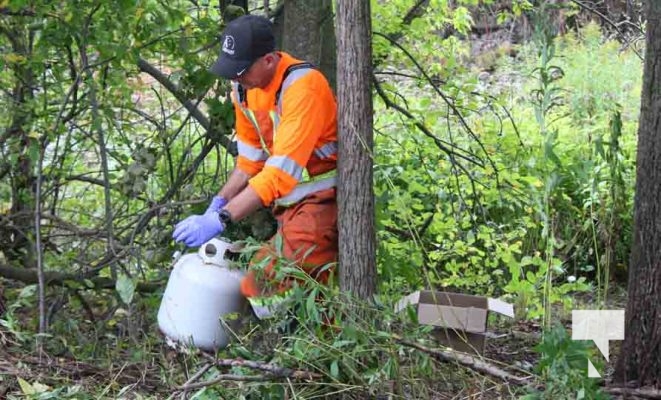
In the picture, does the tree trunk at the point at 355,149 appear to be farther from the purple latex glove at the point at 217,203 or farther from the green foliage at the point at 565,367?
the green foliage at the point at 565,367

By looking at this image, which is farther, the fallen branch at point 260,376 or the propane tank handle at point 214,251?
the propane tank handle at point 214,251

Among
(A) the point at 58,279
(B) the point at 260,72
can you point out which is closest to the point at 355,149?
(B) the point at 260,72

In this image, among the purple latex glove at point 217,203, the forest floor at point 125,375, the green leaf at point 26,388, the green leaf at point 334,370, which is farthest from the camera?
the purple latex glove at point 217,203

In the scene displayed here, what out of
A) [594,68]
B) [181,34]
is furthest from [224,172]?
[594,68]

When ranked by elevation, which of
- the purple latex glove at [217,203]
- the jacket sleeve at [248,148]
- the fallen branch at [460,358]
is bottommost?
the fallen branch at [460,358]

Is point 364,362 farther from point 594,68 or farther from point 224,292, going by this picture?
point 594,68

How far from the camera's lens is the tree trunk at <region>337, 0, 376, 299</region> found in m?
3.29

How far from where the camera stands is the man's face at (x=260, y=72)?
3633mm

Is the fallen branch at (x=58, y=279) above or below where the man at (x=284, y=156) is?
below

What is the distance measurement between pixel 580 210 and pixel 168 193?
3056 millimetres

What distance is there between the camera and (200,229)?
11.7 ft

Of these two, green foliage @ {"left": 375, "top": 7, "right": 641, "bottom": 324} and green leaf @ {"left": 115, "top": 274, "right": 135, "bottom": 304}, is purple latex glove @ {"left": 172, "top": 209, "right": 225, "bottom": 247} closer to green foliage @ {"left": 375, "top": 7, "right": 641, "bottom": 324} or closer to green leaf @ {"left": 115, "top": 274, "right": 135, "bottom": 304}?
green leaf @ {"left": 115, "top": 274, "right": 135, "bottom": 304}

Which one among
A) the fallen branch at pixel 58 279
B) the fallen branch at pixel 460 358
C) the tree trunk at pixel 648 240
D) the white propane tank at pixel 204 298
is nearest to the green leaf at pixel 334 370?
the fallen branch at pixel 460 358

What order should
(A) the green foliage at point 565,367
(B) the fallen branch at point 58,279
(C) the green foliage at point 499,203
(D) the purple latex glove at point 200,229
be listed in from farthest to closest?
1. (B) the fallen branch at point 58,279
2. (C) the green foliage at point 499,203
3. (D) the purple latex glove at point 200,229
4. (A) the green foliage at point 565,367
